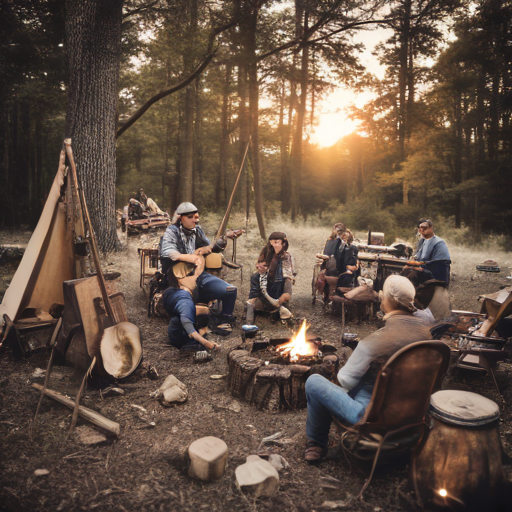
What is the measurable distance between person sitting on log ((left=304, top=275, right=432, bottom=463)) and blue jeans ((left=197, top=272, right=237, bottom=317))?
2713 mm

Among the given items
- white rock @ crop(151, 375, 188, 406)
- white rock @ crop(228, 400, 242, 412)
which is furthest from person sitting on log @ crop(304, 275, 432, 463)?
white rock @ crop(151, 375, 188, 406)

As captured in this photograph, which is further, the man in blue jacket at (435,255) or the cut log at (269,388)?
the man in blue jacket at (435,255)

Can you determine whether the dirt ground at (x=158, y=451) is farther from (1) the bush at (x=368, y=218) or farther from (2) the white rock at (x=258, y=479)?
(1) the bush at (x=368, y=218)

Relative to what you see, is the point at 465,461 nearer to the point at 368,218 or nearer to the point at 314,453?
the point at 314,453

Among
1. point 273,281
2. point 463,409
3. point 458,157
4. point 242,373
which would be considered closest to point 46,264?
point 242,373

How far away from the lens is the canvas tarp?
15.1 ft

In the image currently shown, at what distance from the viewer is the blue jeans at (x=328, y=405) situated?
2.54 meters

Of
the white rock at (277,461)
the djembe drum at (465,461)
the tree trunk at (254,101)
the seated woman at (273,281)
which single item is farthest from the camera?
the tree trunk at (254,101)

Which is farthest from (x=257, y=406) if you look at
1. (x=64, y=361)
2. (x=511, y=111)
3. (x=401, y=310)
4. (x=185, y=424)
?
(x=511, y=111)

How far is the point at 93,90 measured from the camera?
299 inches

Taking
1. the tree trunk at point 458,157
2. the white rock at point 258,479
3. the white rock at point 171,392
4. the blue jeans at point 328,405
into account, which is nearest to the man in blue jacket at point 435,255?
the blue jeans at point 328,405

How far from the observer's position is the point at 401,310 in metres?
2.55

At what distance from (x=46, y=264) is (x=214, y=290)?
216cm

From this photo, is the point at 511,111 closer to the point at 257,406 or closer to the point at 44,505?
the point at 257,406
